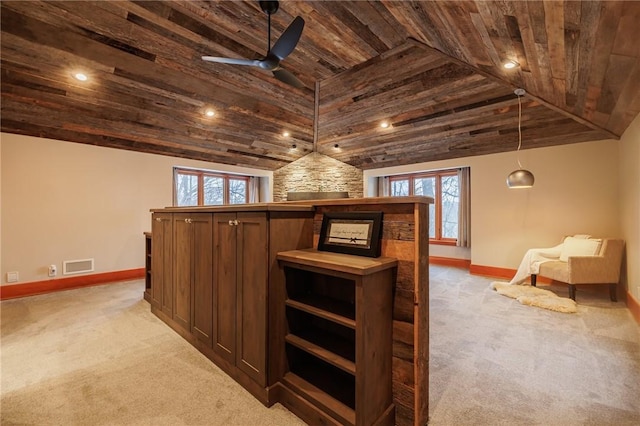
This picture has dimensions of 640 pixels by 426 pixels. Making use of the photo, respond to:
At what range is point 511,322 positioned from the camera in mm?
3012

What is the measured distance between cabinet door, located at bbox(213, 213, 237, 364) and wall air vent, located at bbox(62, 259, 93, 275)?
11.8 ft

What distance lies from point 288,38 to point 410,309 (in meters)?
2.37

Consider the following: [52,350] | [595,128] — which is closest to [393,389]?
[52,350]

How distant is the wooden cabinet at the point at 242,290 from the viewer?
173 cm

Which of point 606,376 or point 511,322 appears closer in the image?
point 606,376

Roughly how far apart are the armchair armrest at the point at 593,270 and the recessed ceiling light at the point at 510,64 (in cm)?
256

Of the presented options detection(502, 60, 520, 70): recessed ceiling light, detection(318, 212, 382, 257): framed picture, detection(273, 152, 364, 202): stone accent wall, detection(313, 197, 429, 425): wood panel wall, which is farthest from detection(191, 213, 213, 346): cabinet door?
detection(273, 152, 364, 202): stone accent wall

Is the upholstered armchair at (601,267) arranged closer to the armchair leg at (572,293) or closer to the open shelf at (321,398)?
the armchair leg at (572,293)

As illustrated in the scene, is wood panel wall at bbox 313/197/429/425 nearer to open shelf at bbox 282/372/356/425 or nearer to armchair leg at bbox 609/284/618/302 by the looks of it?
open shelf at bbox 282/372/356/425

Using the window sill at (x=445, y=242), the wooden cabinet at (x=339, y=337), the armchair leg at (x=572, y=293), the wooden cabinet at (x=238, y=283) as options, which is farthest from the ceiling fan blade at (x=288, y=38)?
the window sill at (x=445, y=242)

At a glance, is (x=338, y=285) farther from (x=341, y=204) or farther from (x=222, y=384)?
(x=222, y=384)

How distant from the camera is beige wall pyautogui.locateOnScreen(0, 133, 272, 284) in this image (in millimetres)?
3807

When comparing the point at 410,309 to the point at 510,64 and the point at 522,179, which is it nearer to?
the point at 510,64

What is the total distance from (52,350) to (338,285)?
2568mm
